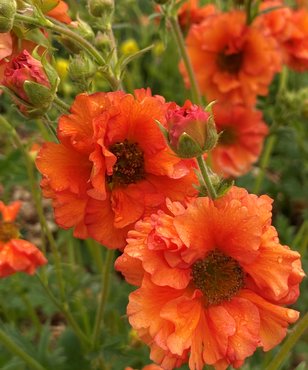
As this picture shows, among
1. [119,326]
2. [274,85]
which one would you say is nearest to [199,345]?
[119,326]

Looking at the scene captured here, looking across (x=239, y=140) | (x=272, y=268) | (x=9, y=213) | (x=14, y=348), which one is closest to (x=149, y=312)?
(x=272, y=268)

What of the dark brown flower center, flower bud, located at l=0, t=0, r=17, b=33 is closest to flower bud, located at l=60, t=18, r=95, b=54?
flower bud, located at l=0, t=0, r=17, b=33

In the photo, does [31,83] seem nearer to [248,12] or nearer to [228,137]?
[248,12]

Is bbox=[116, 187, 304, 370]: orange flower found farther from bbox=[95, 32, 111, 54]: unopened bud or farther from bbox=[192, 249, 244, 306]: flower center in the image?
bbox=[95, 32, 111, 54]: unopened bud

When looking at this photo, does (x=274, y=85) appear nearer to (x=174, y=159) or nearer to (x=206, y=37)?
(x=206, y=37)

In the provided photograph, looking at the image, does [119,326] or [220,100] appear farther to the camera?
[220,100]

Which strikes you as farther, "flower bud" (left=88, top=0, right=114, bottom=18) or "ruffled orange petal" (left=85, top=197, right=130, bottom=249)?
"flower bud" (left=88, top=0, right=114, bottom=18)

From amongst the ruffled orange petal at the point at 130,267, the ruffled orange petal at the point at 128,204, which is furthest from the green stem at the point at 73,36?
the ruffled orange petal at the point at 130,267
